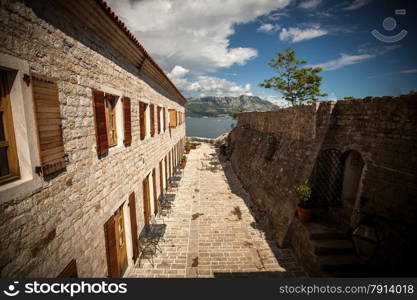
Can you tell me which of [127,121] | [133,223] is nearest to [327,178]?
[133,223]

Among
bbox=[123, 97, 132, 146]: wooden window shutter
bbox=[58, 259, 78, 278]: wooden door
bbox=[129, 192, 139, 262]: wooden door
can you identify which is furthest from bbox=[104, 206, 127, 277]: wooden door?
bbox=[123, 97, 132, 146]: wooden window shutter

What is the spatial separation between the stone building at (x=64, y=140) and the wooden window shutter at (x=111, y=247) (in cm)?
3

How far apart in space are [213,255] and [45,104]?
6.61 m

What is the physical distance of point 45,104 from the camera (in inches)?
106

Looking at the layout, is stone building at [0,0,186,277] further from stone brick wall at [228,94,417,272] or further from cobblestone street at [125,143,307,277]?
stone brick wall at [228,94,417,272]

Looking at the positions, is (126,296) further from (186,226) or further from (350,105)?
(350,105)

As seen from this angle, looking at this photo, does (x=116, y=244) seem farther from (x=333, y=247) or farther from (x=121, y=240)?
(x=333, y=247)

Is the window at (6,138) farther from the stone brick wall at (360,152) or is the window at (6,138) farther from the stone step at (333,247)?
the stone brick wall at (360,152)

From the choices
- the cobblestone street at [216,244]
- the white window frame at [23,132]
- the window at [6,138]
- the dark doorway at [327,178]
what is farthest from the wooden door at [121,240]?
the dark doorway at [327,178]

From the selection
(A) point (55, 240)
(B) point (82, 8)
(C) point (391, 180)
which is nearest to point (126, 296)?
(A) point (55, 240)

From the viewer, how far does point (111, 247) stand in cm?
455

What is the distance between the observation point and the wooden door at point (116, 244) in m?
4.46

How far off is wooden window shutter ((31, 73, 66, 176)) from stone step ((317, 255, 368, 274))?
7177 mm

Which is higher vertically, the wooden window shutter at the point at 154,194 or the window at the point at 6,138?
the window at the point at 6,138
